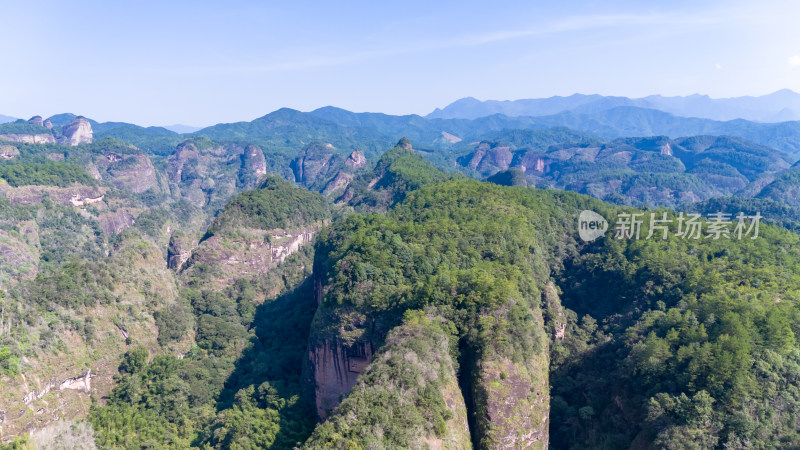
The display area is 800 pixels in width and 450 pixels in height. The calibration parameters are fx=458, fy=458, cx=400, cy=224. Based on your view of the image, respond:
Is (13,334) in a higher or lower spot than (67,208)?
lower

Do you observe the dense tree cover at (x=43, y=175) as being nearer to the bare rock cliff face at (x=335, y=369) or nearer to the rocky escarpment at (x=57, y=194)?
the rocky escarpment at (x=57, y=194)

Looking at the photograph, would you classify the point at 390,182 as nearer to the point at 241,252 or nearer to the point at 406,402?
the point at 241,252

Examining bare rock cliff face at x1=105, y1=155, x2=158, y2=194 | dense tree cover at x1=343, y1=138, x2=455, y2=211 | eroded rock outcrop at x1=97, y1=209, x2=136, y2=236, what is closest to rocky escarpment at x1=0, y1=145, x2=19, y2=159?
bare rock cliff face at x1=105, y1=155, x2=158, y2=194

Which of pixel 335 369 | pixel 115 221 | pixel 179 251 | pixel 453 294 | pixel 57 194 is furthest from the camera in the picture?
pixel 115 221

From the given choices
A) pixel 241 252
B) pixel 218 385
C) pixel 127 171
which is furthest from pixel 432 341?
pixel 127 171

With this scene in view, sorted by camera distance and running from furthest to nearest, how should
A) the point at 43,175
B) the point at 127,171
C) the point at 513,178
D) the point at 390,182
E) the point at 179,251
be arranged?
1. the point at 127,171
2. the point at 513,178
3. the point at 390,182
4. the point at 43,175
5. the point at 179,251

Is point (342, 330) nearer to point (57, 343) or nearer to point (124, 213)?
point (57, 343)

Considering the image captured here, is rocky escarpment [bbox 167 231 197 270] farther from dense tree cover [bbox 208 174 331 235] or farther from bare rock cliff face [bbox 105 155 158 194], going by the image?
bare rock cliff face [bbox 105 155 158 194]

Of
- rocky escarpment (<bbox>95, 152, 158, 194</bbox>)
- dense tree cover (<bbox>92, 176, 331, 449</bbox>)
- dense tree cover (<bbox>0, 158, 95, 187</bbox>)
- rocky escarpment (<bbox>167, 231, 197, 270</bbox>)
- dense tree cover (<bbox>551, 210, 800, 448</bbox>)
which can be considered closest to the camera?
dense tree cover (<bbox>551, 210, 800, 448</bbox>)

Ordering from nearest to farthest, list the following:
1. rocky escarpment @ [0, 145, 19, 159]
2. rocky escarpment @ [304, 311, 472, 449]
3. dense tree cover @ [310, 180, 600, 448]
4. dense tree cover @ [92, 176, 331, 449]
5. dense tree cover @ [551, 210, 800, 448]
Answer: rocky escarpment @ [304, 311, 472, 449] → dense tree cover @ [310, 180, 600, 448] → dense tree cover @ [551, 210, 800, 448] → dense tree cover @ [92, 176, 331, 449] → rocky escarpment @ [0, 145, 19, 159]

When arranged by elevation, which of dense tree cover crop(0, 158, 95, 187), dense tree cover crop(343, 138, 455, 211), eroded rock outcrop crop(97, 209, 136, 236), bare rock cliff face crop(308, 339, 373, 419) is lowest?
bare rock cliff face crop(308, 339, 373, 419)

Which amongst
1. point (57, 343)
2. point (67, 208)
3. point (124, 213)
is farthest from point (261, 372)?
point (124, 213)
